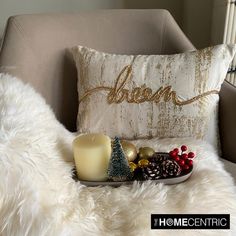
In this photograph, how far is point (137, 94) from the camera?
3.54 feet

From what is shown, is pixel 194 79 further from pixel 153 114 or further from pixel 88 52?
pixel 88 52

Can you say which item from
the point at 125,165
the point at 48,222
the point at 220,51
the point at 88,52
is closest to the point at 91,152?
the point at 125,165

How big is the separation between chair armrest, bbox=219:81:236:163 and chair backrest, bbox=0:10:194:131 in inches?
9.1

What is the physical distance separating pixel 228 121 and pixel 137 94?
298mm

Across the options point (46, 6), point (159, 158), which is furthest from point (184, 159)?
point (46, 6)

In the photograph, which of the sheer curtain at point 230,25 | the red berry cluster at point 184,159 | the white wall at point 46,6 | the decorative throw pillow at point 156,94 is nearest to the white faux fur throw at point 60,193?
the red berry cluster at point 184,159

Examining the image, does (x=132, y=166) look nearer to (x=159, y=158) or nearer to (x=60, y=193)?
(x=159, y=158)

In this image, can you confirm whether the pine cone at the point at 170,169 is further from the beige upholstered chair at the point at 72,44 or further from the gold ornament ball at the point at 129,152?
the beige upholstered chair at the point at 72,44

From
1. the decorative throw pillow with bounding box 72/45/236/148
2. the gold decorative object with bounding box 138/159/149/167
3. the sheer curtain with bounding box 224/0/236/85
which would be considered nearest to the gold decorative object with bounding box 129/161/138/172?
the gold decorative object with bounding box 138/159/149/167

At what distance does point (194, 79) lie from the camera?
1062 millimetres

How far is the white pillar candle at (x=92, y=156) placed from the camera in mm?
821

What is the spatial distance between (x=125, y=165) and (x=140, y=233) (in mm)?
182

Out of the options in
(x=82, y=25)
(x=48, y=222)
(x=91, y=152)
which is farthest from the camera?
(x=82, y=25)

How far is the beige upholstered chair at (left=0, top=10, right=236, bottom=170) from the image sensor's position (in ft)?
3.69
